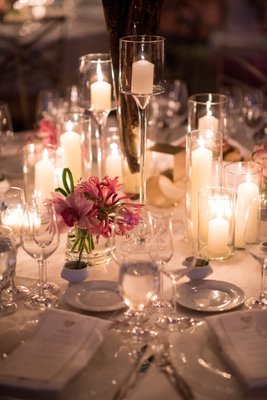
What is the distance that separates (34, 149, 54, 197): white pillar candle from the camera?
A: 7.55ft

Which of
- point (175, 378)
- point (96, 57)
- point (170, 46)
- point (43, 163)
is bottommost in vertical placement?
point (175, 378)

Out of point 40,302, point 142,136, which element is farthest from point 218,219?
point 40,302

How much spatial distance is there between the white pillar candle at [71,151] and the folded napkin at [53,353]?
82cm

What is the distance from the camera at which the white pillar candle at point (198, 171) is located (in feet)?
7.03

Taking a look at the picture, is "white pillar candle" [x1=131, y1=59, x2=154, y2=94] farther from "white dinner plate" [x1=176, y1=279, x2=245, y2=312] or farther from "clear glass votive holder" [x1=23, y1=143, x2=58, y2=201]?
"white dinner plate" [x1=176, y1=279, x2=245, y2=312]

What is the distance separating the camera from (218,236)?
198 centimetres

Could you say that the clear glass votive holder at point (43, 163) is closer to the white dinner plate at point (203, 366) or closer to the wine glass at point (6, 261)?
the wine glass at point (6, 261)

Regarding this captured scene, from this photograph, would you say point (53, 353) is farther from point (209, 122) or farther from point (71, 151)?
point (209, 122)

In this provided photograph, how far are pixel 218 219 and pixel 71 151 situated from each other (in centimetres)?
59

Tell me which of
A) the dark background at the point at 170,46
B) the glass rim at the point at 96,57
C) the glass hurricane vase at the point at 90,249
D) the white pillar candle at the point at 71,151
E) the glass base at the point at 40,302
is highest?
the dark background at the point at 170,46

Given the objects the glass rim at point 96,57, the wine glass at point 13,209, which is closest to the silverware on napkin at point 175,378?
the wine glass at point 13,209

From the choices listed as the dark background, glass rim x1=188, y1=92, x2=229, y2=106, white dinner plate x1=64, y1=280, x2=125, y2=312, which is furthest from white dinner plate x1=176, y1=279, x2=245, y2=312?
the dark background

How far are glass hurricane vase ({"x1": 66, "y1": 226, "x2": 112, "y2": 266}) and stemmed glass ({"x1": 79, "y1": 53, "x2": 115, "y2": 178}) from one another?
0.46m

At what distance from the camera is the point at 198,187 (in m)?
2.16
